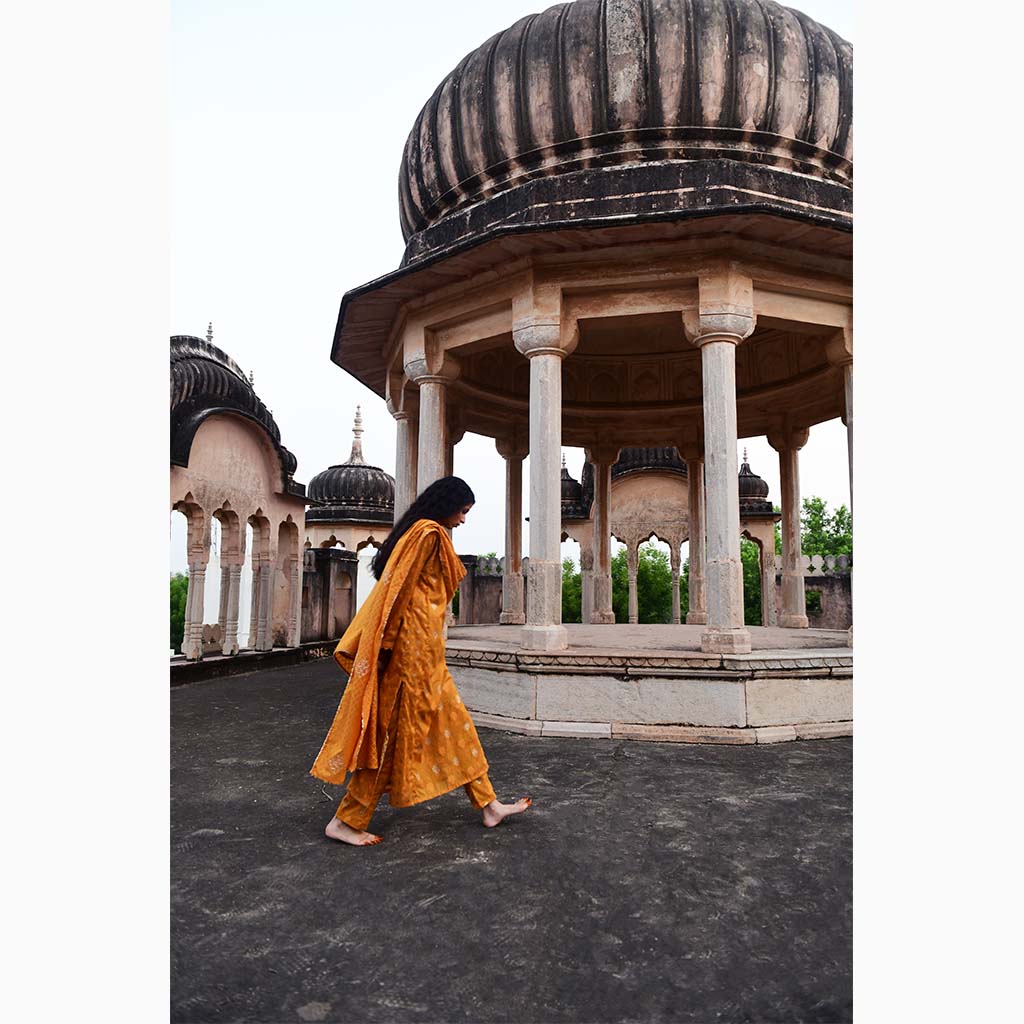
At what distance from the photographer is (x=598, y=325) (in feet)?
25.4

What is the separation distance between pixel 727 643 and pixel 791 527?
19.2ft

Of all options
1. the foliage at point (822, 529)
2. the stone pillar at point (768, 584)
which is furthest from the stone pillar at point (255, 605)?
the foliage at point (822, 529)

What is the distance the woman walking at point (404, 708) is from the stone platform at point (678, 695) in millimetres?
2325

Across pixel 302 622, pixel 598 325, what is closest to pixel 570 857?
pixel 598 325

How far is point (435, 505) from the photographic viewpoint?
155 inches

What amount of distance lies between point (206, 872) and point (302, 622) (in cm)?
1261

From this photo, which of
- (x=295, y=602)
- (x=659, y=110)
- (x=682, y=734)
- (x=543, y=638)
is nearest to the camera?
(x=682, y=734)

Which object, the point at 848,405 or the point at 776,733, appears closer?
the point at 776,733

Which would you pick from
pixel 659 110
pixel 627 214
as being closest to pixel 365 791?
pixel 627 214

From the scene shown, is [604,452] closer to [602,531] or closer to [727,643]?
[602,531]

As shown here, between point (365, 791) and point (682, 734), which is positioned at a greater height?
point (365, 791)

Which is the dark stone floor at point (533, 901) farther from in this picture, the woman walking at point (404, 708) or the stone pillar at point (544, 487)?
the stone pillar at point (544, 487)

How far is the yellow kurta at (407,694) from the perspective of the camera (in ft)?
11.5

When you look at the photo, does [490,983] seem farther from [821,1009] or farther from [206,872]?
[206,872]
